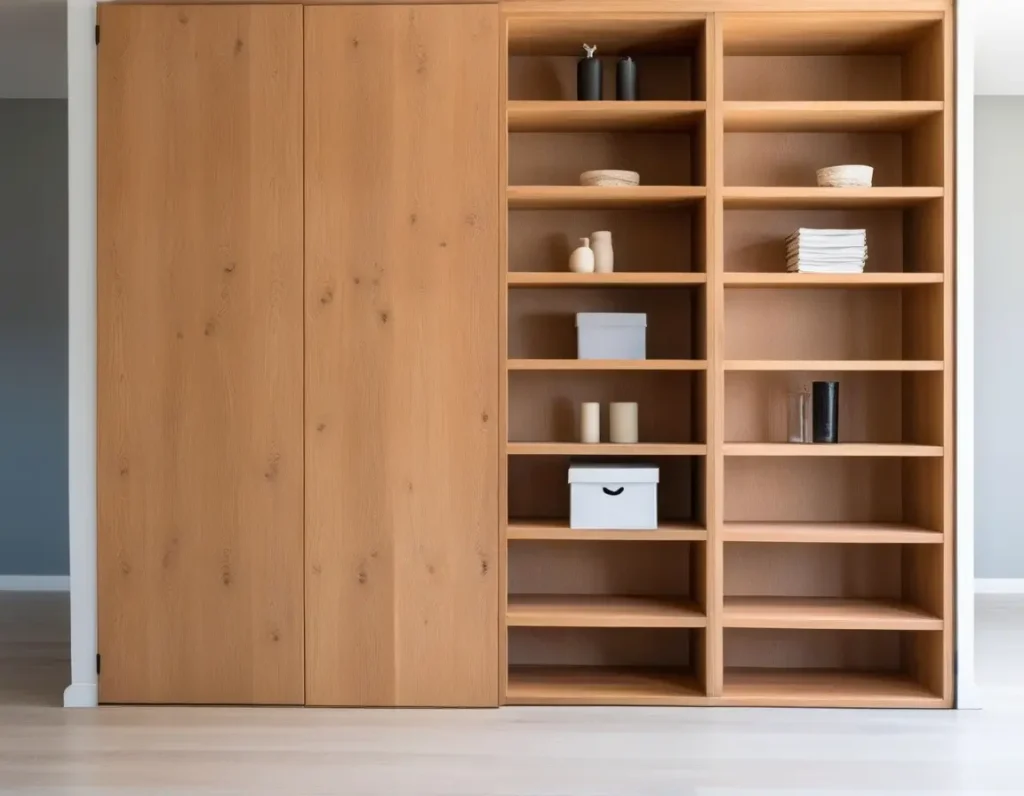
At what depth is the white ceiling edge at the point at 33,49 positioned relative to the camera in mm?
3680

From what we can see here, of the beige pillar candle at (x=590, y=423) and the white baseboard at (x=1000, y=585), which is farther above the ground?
the beige pillar candle at (x=590, y=423)

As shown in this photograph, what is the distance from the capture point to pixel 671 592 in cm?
376

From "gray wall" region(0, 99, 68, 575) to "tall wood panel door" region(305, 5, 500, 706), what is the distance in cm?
266

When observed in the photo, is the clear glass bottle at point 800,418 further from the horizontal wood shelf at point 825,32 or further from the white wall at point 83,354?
the white wall at point 83,354

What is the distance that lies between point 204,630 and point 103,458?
676mm

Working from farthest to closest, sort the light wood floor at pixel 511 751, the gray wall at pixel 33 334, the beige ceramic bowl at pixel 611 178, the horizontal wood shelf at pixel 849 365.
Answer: the gray wall at pixel 33 334, the beige ceramic bowl at pixel 611 178, the horizontal wood shelf at pixel 849 365, the light wood floor at pixel 511 751

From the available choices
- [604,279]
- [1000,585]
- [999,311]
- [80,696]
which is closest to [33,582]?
[80,696]

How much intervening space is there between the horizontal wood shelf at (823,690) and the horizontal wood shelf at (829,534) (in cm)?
52

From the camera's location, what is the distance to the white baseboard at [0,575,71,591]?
5375 mm

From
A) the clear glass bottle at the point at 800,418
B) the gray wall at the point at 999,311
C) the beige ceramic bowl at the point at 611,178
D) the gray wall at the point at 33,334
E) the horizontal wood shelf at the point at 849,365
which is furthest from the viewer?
the gray wall at the point at 33,334

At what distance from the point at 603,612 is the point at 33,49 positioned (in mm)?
3407

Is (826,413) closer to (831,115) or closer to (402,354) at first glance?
(831,115)

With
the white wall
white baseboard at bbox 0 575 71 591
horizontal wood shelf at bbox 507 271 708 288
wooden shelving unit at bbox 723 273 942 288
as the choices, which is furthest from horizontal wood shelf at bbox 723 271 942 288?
white baseboard at bbox 0 575 71 591

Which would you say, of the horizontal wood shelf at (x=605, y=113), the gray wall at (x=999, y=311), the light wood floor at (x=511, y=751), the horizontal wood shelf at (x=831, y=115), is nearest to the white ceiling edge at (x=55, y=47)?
the gray wall at (x=999, y=311)
